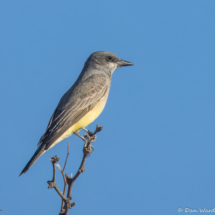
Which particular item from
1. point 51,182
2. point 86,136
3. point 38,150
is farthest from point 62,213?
point 86,136

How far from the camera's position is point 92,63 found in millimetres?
9047

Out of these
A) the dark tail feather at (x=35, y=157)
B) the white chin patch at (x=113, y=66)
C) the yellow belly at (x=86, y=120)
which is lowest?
the dark tail feather at (x=35, y=157)

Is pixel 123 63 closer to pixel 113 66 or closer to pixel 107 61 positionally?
pixel 113 66

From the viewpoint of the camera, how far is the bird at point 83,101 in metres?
7.00

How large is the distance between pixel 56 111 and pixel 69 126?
679 mm

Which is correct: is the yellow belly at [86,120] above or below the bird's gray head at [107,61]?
below

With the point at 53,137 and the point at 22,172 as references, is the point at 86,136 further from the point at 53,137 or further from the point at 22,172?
the point at 22,172

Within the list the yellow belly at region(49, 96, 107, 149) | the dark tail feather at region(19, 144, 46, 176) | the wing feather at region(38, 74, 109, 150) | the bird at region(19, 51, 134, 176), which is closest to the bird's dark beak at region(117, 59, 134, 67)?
the bird at region(19, 51, 134, 176)

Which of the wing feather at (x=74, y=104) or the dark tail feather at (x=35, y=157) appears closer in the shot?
the dark tail feather at (x=35, y=157)

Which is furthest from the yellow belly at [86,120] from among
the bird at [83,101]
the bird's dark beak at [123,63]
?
the bird's dark beak at [123,63]

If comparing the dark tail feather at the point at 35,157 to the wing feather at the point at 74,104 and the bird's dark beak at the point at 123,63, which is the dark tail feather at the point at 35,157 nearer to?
the wing feather at the point at 74,104

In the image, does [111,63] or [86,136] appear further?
[111,63]

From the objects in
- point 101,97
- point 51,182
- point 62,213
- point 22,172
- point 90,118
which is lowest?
point 62,213

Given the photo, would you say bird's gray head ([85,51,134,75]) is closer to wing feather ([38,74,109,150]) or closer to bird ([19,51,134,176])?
bird ([19,51,134,176])
